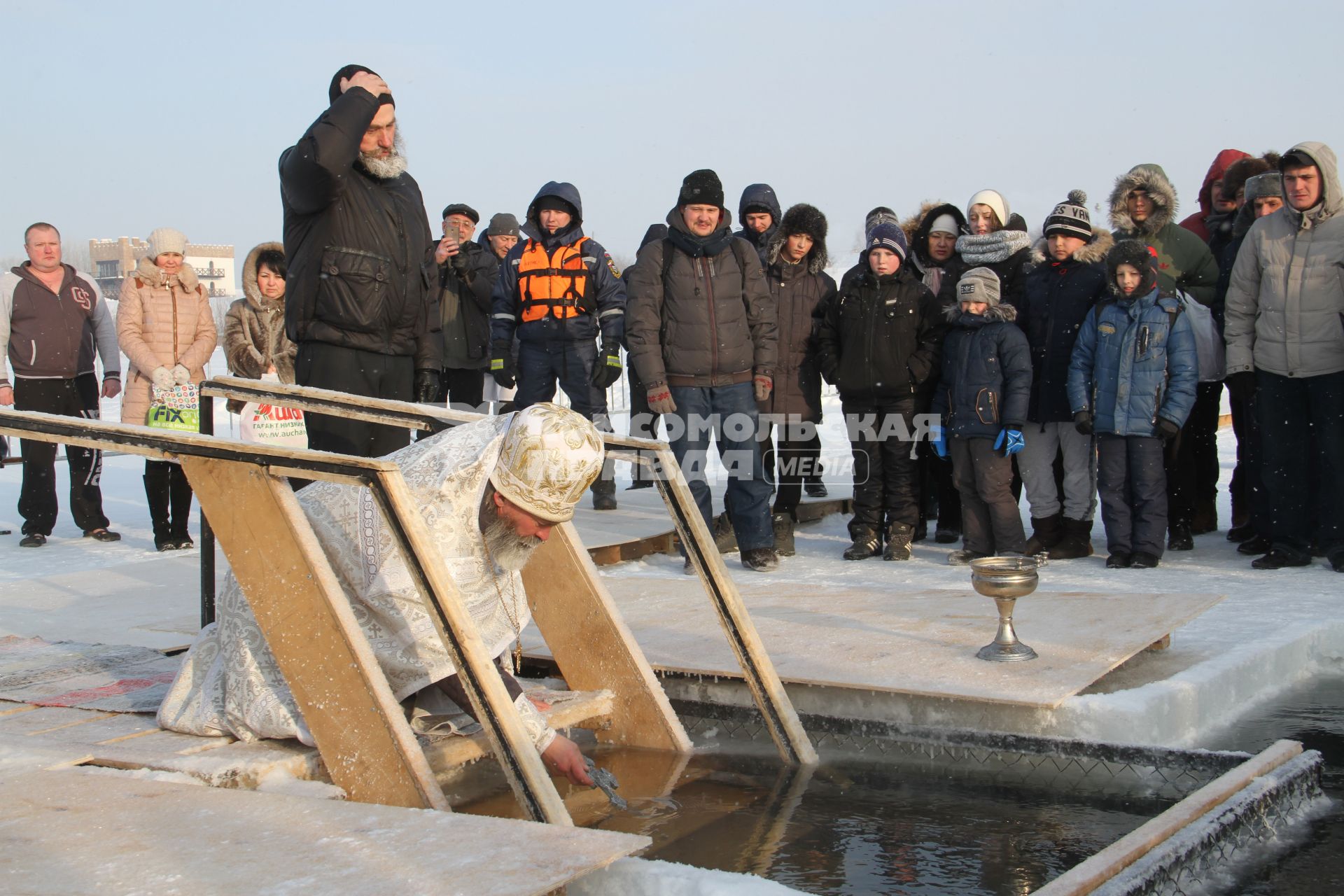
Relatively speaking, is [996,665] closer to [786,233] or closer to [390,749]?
[390,749]

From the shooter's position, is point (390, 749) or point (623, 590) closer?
point (390, 749)

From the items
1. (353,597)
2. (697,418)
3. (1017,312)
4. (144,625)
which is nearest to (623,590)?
(697,418)

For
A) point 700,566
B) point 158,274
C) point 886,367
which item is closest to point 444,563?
point 700,566

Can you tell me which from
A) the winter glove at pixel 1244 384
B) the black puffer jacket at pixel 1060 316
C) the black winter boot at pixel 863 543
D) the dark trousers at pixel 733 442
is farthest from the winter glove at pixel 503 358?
the winter glove at pixel 1244 384

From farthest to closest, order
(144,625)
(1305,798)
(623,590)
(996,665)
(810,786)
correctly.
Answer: (623,590) → (144,625) → (996,665) → (810,786) → (1305,798)

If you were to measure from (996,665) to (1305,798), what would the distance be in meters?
1.06

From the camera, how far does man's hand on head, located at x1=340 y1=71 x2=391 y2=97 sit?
514 cm

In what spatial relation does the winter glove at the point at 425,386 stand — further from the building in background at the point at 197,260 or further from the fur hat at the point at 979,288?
the building in background at the point at 197,260

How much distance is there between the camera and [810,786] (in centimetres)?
401

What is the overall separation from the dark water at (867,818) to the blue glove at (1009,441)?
11.1 feet

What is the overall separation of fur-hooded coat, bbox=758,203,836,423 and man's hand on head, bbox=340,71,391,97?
3351 mm

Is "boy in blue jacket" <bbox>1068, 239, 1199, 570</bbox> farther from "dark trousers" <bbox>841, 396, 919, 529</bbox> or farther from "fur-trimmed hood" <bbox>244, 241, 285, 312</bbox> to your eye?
"fur-trimmed hood" <bbox>244, 241, 285, 312</bbox>

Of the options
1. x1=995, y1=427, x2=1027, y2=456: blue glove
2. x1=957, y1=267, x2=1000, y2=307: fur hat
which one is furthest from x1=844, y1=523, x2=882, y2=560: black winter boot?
x1=957, y1=267, x2=1000, y2=307: fur hat

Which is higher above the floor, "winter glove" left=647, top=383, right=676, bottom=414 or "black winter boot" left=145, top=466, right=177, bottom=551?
"winter glove" left=647, top=383, right=676, bottom=414
